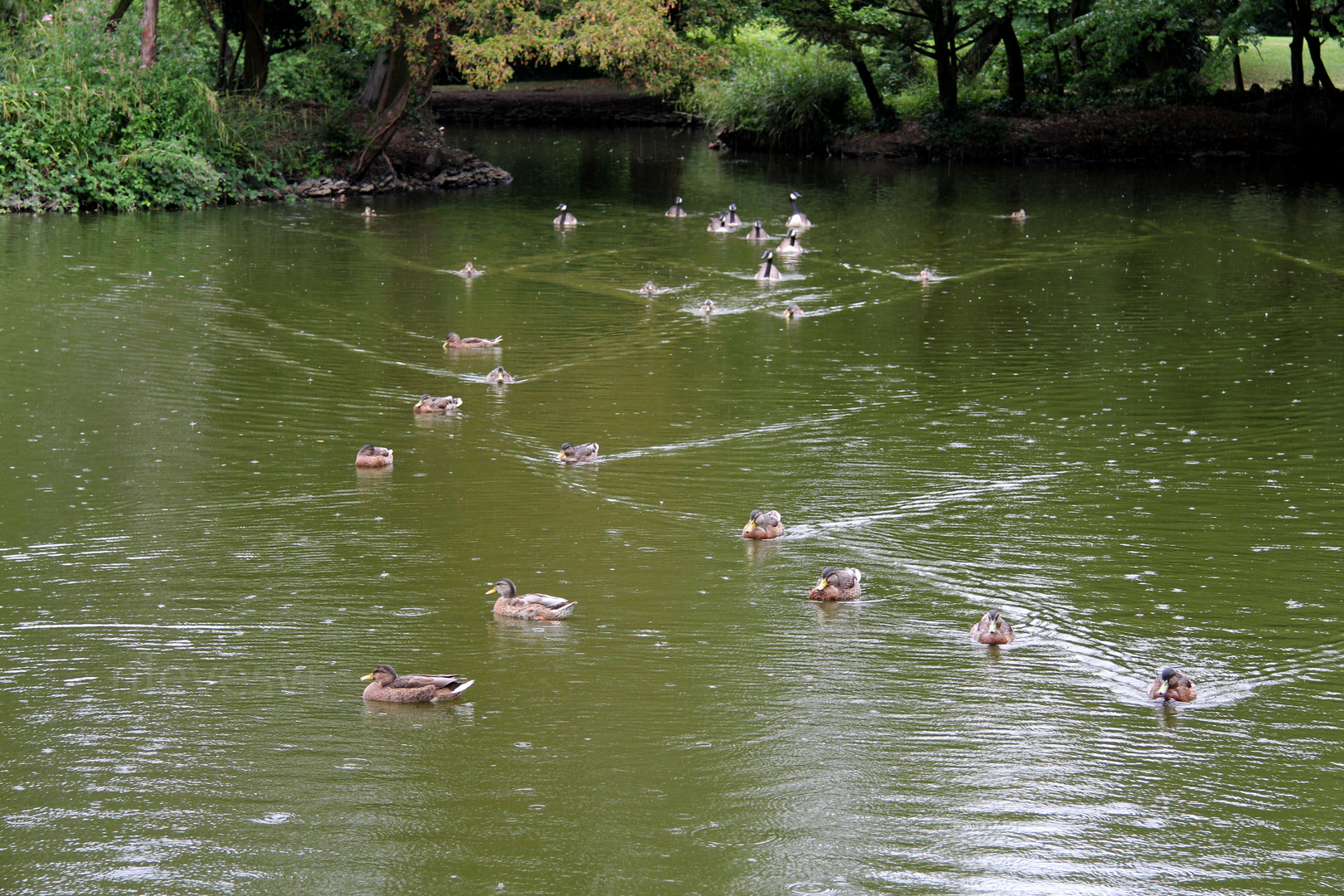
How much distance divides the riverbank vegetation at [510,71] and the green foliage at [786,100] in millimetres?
77

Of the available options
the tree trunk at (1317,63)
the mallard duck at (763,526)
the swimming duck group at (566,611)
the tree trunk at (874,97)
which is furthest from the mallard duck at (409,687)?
the tree trunk at (874,97)

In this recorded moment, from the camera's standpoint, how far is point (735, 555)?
32.4 feet

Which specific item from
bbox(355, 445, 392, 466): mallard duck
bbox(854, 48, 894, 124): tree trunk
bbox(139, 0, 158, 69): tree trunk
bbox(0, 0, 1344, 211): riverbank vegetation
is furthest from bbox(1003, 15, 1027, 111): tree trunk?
bbox(355, 445, 392, 466): mallard duck

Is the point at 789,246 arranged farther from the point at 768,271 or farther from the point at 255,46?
the point at 255,46

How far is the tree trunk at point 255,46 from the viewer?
3528 cm

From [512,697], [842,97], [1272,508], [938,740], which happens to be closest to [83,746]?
[512,697]

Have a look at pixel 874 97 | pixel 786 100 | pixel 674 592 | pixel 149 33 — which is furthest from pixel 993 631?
pixel 786 100

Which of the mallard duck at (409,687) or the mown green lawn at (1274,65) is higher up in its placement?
the mown green lawn at (1274,65)

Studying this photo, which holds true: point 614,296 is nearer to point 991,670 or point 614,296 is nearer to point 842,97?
point 991,670

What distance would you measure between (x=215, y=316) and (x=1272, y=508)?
→ 14047mm

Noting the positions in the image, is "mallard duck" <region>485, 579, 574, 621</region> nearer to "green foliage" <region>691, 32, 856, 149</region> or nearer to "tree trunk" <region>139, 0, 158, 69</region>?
"tree trunk" <region>139, 0, 158, 69</region>

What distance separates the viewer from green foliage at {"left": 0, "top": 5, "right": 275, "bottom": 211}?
28828mm

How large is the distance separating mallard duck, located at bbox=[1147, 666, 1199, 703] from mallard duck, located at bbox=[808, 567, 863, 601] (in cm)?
213

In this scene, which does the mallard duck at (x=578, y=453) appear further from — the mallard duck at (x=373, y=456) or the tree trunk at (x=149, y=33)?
the tree trunk at (x=149, y=33)
